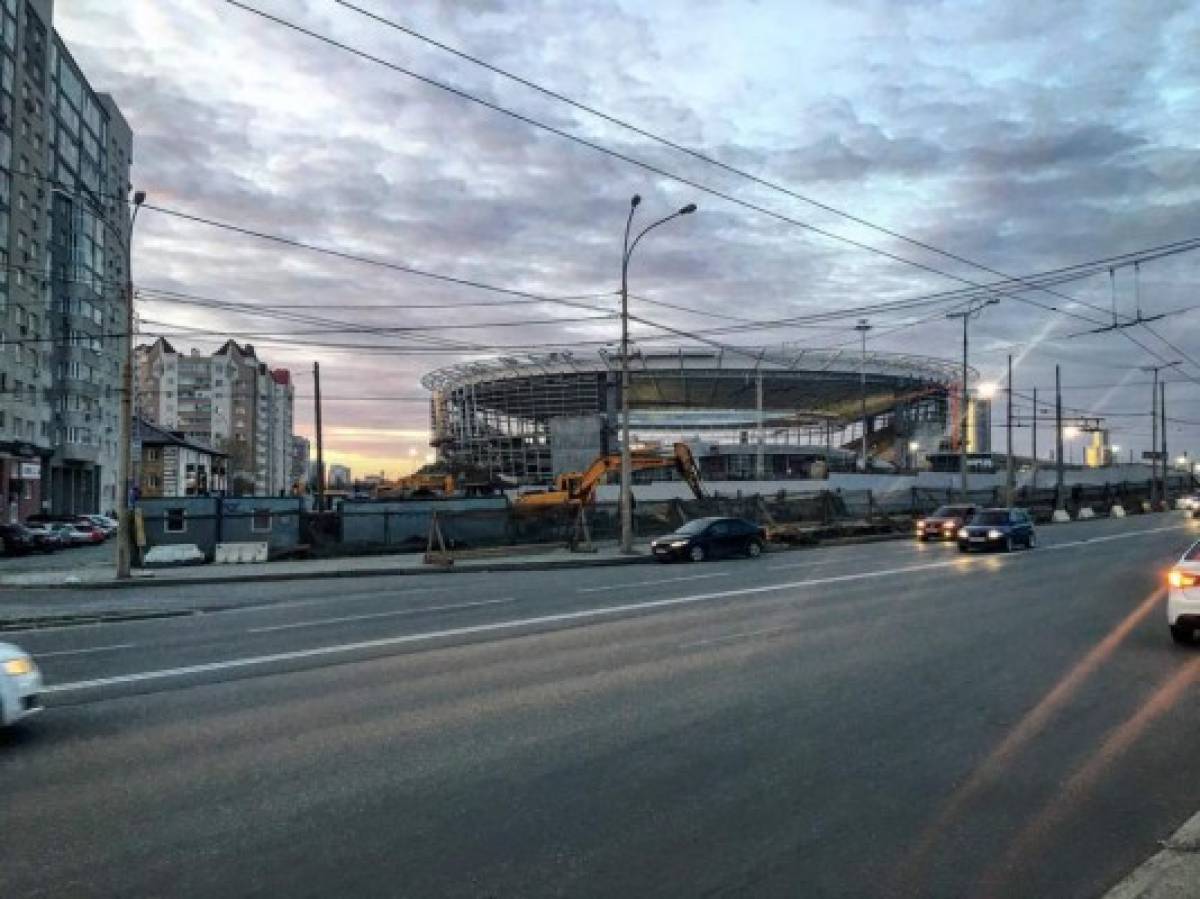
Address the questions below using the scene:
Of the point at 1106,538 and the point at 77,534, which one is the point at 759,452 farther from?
the point at 77,534

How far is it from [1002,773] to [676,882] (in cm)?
283

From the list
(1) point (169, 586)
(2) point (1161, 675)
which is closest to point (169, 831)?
(2) point (1161, 675)

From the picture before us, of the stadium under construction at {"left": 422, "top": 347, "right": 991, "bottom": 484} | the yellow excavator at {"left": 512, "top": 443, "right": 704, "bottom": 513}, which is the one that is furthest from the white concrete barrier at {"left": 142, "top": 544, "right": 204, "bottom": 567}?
the stadium under construction at {"left": 422, "top": 347, "right": 991, "bottom": 484}

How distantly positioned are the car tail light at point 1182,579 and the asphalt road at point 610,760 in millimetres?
758

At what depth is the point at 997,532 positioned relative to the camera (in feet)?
96.7

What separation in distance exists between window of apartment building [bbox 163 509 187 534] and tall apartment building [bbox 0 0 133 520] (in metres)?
28.3

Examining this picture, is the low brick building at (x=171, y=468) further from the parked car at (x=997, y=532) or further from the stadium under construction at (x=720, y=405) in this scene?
the parked car at (x=997, y=532)

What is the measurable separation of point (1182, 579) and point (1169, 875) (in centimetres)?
809

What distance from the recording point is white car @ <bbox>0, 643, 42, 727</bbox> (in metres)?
7.24

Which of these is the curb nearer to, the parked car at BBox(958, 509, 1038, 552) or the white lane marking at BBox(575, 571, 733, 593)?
the white lane marking at BBox(575, 571, 733, 593)

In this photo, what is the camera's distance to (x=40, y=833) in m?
5.13

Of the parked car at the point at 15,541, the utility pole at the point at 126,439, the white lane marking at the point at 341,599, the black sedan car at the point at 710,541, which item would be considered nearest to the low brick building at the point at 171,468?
the parked car at the point at 15,541

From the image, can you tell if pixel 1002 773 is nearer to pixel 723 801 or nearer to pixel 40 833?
pixel 723 801

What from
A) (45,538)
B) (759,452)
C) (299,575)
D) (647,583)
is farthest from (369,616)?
(759,452)
